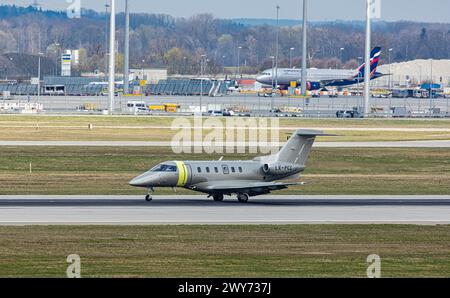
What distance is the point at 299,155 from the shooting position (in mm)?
54094

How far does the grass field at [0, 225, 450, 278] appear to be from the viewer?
30500 mm

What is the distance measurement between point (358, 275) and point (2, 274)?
10337 mm

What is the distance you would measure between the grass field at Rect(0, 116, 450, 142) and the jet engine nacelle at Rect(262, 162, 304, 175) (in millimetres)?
46425

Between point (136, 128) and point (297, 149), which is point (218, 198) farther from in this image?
point (136, 128)

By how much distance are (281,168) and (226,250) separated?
61.3 ft

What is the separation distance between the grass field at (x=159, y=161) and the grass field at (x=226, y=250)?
16.7 meters

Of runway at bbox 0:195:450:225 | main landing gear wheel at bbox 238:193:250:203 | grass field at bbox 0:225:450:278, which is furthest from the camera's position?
main landing gear wheel at bbox 238:193:250:203

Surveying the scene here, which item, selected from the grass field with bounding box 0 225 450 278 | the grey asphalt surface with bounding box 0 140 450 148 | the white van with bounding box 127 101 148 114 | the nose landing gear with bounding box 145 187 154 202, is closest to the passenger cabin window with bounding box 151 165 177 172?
the nose landing gear with bounding box 145 187 154 202

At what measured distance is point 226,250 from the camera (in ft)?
115

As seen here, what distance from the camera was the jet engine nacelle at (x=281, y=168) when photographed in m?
53.1

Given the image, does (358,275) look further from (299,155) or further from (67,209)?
(299,155)

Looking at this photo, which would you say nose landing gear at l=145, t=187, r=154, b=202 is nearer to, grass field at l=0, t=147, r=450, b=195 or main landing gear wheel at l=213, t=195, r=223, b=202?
main landing gear wheel at l=213, t=195, r=223, b=202

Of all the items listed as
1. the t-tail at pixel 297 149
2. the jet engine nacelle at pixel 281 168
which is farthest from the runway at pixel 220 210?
the t-tail at pixel 297 149

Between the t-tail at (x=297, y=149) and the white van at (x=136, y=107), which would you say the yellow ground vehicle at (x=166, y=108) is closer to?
the white van at (x=136, y=107)
